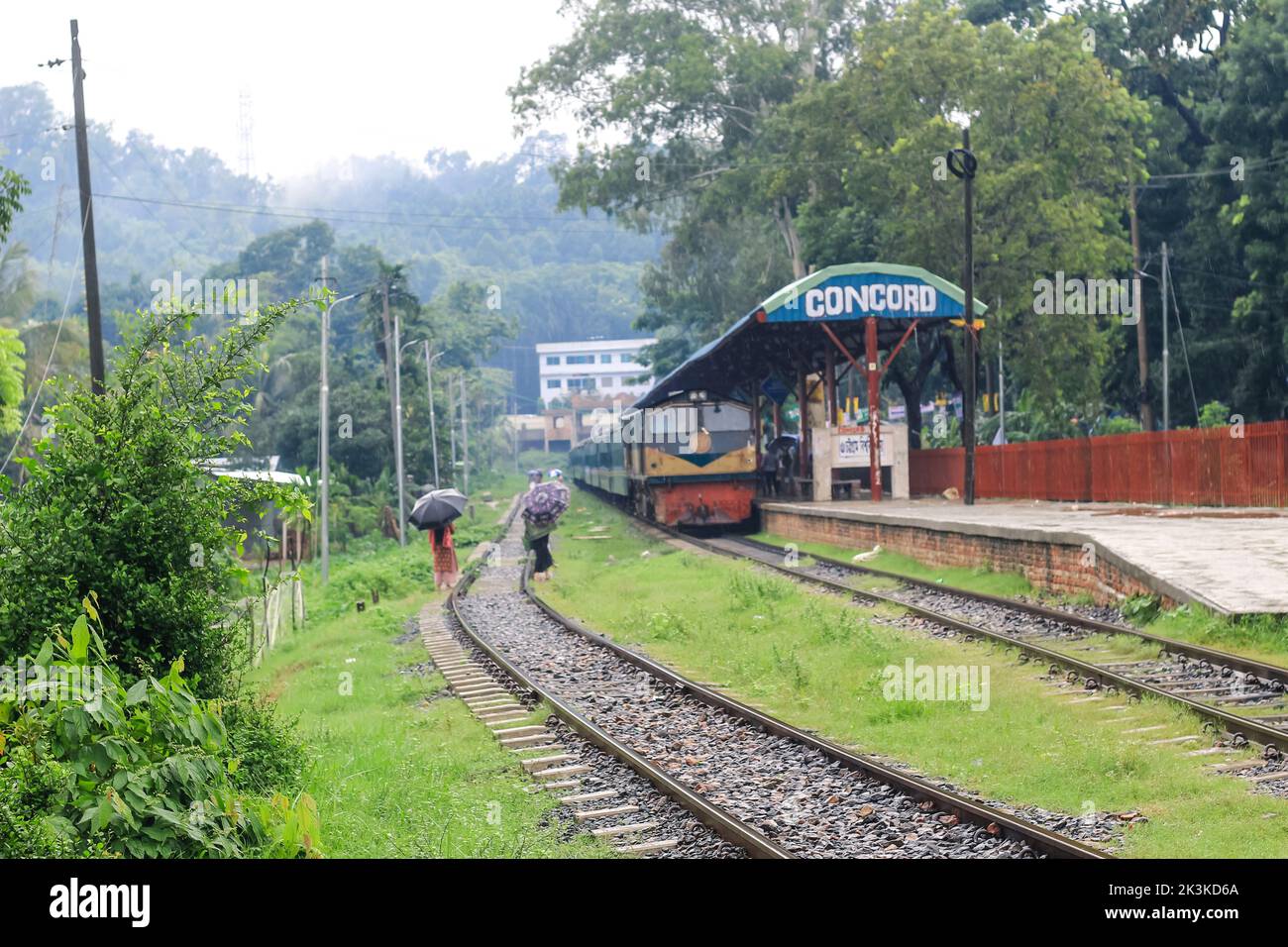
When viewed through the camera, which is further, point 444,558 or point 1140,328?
point 1140,328

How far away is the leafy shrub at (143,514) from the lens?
8555 mm

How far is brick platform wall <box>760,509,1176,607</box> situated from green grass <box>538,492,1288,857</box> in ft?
7.98

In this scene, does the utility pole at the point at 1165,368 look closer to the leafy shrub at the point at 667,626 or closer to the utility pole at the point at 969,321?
the utility pole at the point at 969,321

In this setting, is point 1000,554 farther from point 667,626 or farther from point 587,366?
point 587,366

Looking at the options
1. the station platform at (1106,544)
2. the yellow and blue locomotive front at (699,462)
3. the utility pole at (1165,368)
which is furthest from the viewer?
the utility pole at (1165,368)

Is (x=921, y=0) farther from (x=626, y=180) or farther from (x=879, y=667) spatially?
(x=879, y=667)

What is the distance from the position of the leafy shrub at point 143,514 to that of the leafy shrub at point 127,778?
4.02 feet

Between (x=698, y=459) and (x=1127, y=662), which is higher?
(x=698, y=459)

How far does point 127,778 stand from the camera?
617 centimetres

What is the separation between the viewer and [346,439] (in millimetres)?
53219

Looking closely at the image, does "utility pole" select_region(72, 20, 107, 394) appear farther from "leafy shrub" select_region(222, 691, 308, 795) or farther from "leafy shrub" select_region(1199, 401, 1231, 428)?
"leafy shrub" select_region(1199, 401, 1231, 428)

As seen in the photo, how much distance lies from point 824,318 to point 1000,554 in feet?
35.7

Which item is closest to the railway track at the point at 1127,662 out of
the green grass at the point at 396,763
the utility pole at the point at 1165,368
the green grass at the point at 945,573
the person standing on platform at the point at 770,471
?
the green grass at the point at 945,573

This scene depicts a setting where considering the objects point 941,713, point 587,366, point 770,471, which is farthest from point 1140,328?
point 587,366
